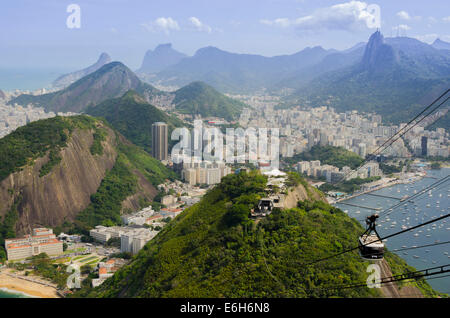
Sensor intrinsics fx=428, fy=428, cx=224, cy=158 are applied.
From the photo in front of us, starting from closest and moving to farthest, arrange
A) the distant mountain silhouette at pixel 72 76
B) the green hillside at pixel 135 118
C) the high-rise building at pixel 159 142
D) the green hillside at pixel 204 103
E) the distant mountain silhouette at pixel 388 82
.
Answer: the high-rise building at pixel 159 142
the green hillside at pixel 135 118
the distant mountain silhouette at pixel 388 82
the green hillside at pixel 204 103
the distant mountain silhouette at pixel 72 76

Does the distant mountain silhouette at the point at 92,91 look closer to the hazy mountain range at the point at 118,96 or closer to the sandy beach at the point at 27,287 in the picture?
the hazy mountain range at the point at 118,96

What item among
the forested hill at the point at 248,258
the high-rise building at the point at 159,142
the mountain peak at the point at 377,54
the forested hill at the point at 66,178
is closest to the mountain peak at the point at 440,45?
the mountain peak at the point at 377,54

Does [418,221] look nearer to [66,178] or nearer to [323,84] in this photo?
[66,178]

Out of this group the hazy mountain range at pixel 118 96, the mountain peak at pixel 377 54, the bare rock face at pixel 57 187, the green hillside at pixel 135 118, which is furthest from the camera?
the mountain peak at pixel 377 54

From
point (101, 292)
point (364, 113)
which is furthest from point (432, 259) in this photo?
point (364, 113)

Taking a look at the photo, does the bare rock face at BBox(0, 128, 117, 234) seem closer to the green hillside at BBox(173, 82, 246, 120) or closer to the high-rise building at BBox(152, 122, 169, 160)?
the high-rise building at BBox(152, 122, 169, 160)

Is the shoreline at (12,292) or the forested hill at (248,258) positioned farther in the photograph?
the shoreline at (12,292)
